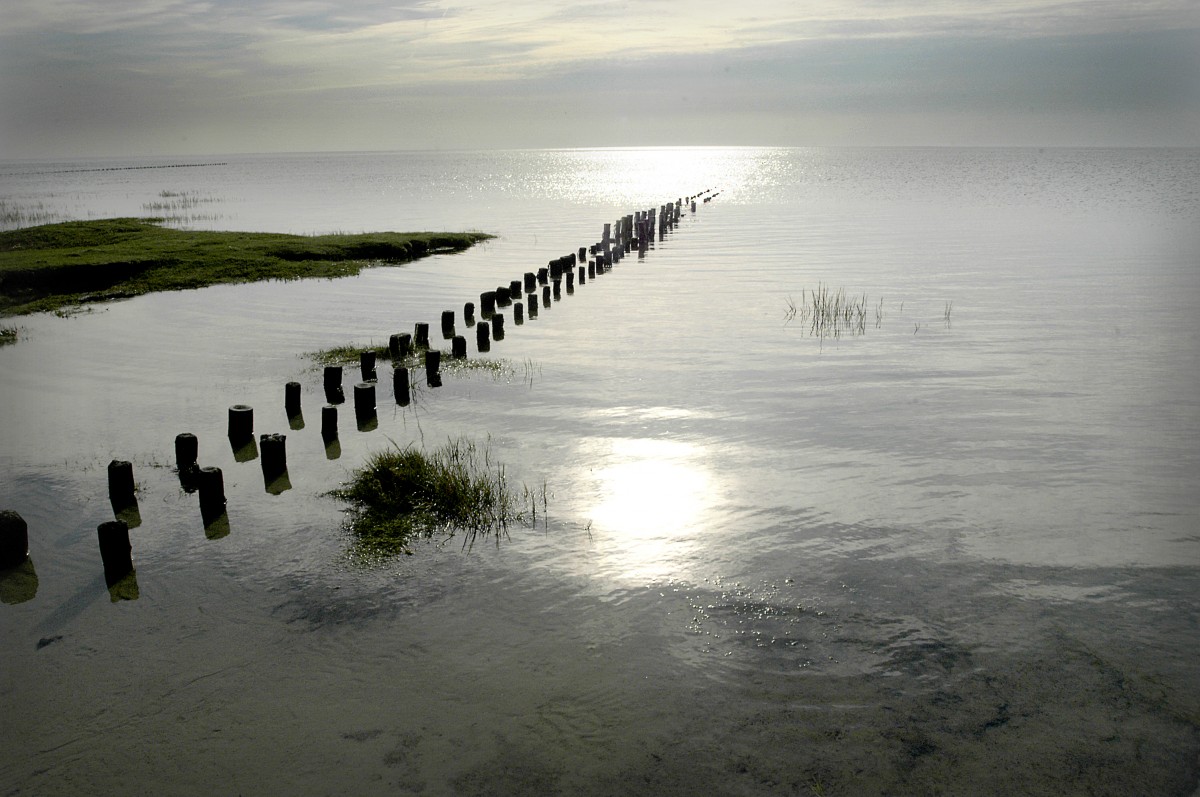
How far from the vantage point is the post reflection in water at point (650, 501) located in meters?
9.17

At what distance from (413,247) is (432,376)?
69.2ft

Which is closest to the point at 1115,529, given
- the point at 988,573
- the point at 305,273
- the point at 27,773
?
the point at 988,573

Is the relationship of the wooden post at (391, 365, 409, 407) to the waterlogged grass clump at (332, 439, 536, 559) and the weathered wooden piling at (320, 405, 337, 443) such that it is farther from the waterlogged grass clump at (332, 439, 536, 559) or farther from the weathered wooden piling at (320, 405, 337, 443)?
the waterlogged grass clump at (332, 439, 536, 559)

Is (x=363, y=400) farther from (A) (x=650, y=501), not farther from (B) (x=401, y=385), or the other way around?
(A) (x=650, y=501)

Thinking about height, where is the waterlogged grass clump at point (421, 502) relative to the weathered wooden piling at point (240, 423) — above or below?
below

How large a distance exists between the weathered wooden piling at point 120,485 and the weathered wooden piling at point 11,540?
130cm

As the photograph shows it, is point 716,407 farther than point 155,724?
Yes

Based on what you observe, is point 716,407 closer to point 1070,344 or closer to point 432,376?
point 432,376

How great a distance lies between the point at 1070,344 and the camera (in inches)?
748

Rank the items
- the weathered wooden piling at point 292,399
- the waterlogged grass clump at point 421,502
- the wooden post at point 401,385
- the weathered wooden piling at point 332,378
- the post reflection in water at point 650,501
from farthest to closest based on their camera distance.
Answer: the wooden post at point 401,385 → the weathered wooden piling at point 332,378 → the weathered wooden piling at point 292,399 → the waterlogged grass clump at point 421,502 → the post reflection in water at point 650,501

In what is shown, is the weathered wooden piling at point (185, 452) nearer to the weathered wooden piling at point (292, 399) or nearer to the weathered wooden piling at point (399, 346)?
the weathered wooden piling at point (292, 399)

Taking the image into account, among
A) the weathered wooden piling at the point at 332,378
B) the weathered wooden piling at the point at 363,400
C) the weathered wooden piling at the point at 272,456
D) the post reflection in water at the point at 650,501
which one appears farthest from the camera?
the weathered wooden piling at the point at 332,378

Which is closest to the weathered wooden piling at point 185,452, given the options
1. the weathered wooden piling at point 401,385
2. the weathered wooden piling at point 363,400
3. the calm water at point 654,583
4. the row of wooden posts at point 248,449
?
the row of wooden posts at point 248,449

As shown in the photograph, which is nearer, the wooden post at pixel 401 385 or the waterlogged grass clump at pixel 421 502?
the waterlogged grass clump at pixel 421 502
